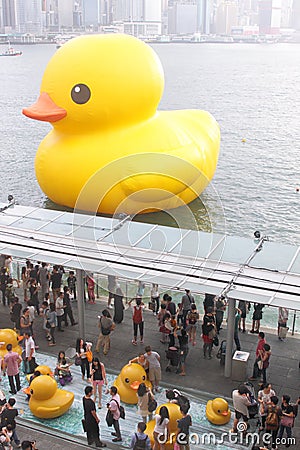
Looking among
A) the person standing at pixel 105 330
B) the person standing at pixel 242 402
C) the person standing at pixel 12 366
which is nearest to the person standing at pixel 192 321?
the person standing at pixel 105 330

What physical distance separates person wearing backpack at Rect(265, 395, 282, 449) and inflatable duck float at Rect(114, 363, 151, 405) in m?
2.36

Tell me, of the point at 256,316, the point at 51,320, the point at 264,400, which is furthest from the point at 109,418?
the point at 256,316

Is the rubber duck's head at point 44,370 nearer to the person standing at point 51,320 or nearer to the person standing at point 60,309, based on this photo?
the person standing at point 51,320

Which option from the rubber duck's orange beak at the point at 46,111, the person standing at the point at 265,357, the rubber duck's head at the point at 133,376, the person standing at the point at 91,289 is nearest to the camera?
the rubber duck's head at the point at 133,376

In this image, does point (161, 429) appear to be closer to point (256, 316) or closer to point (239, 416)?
point (239, 416)

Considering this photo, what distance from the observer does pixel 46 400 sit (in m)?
11.0

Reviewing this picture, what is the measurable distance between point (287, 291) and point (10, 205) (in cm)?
829

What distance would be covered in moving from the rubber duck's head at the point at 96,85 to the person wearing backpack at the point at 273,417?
13054 millimetres

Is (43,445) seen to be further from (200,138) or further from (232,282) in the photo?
(200,138)

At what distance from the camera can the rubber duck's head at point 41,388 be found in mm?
10867

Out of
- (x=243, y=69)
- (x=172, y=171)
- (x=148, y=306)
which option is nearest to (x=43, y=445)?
(x=148, y=306)

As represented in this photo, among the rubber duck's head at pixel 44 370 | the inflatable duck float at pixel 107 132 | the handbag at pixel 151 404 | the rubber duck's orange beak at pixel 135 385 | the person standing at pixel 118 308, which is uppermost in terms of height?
the inflatable duck float at pixel 107 132

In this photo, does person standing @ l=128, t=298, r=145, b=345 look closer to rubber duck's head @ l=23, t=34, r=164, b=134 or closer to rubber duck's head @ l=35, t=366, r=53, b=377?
rubber duck's head @ l=35, t=366, r=53, b=377

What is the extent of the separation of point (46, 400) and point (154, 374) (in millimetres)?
2023
